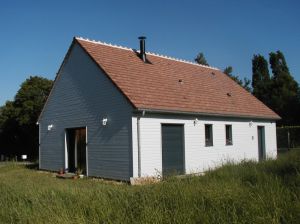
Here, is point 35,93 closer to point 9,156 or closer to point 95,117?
point 9,156

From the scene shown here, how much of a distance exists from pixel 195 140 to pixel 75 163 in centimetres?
626

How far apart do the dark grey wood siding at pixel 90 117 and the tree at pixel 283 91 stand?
31.6 m

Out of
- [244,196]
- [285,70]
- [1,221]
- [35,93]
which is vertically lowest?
[1,221]

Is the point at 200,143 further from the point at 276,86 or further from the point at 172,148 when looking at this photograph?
the point at 276,86

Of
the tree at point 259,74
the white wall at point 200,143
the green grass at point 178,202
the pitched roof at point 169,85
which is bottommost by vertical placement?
the green grass at point 178,202

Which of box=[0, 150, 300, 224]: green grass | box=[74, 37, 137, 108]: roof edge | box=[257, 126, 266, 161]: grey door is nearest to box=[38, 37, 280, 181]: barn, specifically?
box=[74, 37, 137, 108]: roof edge

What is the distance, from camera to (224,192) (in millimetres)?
7484

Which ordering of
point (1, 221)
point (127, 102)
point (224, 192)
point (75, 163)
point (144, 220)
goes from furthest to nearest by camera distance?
point (75, 163) → point (127, 102) → point (1, 221) → point (224, 192) → point (144, 220)

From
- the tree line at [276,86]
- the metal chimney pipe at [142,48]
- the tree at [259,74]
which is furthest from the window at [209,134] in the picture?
the tree at [259,74]

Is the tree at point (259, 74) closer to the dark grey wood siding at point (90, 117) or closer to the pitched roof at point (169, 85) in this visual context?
the pitched roof at point (169, 85)

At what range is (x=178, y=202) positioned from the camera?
7.48m

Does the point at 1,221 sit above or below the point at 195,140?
below

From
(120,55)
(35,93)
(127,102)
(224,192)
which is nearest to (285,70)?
(35,93)

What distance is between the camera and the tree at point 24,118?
3666 centimetres
